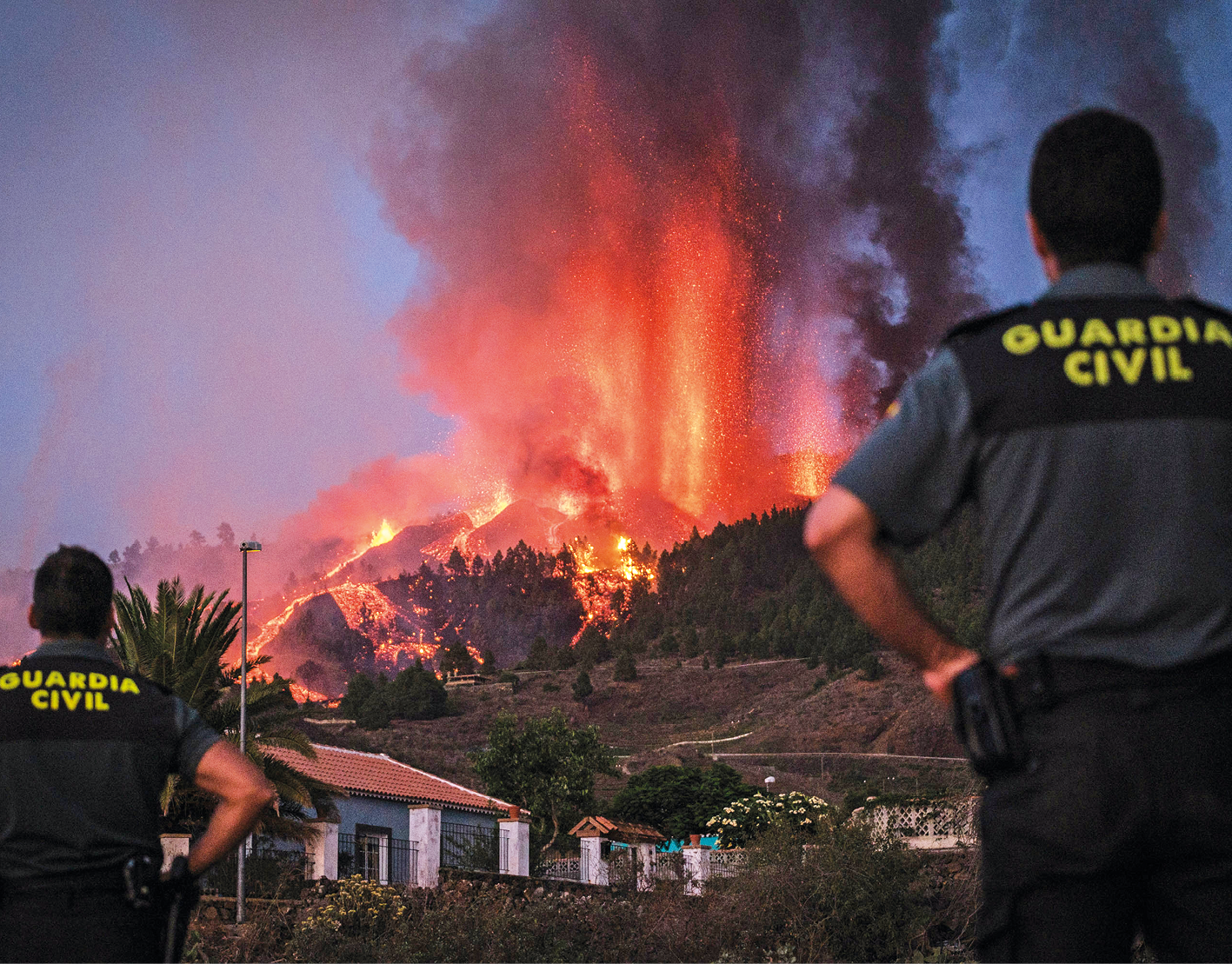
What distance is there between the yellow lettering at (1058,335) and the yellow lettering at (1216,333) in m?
0.23

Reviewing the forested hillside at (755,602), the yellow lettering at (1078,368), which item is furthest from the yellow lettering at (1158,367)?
the forested hillside at (755,602)

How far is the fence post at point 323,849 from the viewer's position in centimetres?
2591

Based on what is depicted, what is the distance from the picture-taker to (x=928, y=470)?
228 centimetres

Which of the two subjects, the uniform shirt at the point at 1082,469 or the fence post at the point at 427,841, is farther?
Answer: the fence post at the point at 427,841

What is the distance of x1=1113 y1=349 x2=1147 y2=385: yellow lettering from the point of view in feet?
7.29

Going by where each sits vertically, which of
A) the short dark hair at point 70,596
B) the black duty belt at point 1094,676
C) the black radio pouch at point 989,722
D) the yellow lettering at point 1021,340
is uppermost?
the yellow lettering at point 1021,340

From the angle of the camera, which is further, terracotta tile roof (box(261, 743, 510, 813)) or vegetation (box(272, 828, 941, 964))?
terracotta tile roof (box(261, 743, 510, 813))

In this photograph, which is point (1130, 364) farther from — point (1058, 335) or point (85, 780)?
point (85, 780)

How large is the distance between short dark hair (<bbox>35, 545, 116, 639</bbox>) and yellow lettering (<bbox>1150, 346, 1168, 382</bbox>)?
2.52 meters

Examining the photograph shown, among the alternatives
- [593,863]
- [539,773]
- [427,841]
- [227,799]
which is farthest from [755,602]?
[227,799]

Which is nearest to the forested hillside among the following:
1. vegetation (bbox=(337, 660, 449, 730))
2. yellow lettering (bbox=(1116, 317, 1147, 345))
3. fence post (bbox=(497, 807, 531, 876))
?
vegetation (bbox=(337, 660, 449, 730))

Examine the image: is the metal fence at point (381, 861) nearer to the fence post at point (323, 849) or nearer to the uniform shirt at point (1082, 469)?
the fence post at point (323, 849)

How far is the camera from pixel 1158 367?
7.32ft

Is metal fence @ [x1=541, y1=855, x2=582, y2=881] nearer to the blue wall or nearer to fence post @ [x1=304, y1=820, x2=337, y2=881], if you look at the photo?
the blue wall
